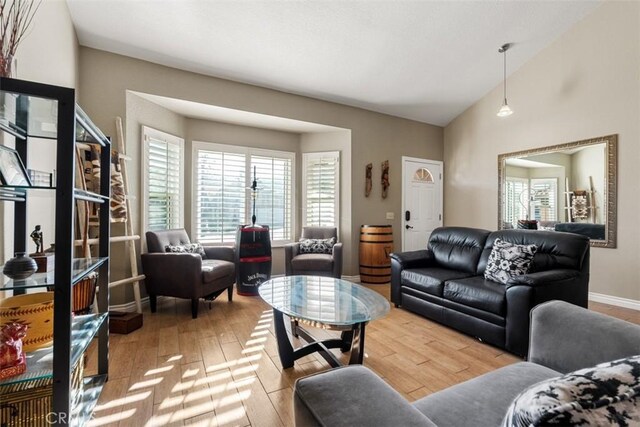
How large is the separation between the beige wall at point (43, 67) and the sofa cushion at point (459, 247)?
11.5ft

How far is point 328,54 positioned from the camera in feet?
10.6

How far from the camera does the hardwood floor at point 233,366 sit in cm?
152

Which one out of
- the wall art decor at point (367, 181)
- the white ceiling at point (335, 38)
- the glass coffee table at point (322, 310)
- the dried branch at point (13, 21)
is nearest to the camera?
the dried branch at point (13, 21)

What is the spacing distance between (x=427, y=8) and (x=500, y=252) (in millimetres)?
2511

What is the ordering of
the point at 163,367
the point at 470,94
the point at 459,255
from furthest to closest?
1. the point at 470,94
2. the point at 459,255
3. the point at 163,367

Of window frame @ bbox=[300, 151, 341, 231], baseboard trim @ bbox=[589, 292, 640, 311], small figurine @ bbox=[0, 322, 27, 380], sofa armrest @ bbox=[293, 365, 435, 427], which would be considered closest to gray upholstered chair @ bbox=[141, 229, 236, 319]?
small figurine @ bbox=[0, 322, 27, 380]

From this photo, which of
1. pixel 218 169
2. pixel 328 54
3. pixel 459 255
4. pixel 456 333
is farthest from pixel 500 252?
→ pixel 218 169

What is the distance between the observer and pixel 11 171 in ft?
3.67

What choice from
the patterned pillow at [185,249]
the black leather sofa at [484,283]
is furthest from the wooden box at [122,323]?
the black leather sofa at [484,283]

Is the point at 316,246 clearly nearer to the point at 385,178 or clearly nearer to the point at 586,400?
the point at 385,178

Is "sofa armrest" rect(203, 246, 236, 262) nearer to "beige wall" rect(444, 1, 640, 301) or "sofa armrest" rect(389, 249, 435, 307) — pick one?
"sofa armrest" rect(389, 249, 435, 307)

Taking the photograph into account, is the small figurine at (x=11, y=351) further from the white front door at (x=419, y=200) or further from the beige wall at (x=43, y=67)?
the white front door at (x=419, y=200)

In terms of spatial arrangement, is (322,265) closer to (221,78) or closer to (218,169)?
(218,169)

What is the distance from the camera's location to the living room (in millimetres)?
1839
